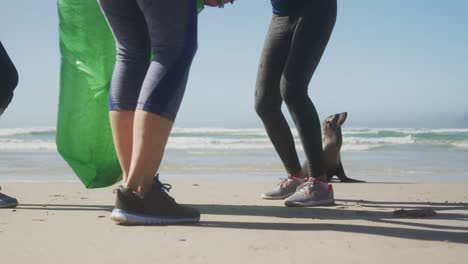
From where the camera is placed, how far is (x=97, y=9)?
307 cm

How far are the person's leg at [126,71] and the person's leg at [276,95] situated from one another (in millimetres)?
1059

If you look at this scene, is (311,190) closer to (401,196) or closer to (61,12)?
(401,196)

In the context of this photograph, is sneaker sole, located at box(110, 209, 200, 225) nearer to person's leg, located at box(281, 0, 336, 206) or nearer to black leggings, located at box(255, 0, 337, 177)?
person's leg, located at box(281, 0, 336, 206)

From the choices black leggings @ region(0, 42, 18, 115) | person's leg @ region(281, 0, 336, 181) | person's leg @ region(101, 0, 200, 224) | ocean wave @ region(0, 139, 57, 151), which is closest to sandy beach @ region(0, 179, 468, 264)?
person's leg @ region(101, 0, 200, 224)

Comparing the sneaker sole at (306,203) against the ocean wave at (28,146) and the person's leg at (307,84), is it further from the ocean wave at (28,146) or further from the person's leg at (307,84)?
the ocean wave at (28,146)

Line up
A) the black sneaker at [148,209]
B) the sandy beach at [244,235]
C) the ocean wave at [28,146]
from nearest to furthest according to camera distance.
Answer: the sandy beach at [244,235]
the black sneaker at [148,209]
the ocean wave at [28,146]

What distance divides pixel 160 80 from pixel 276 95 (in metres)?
1.28

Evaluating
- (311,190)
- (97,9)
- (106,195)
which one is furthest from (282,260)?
(106,195)

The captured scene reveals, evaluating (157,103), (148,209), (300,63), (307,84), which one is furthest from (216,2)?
(148,209)

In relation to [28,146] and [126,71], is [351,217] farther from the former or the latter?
[28,146]

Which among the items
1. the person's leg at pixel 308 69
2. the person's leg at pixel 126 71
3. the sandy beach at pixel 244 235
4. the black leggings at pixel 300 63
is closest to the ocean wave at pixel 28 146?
the sandy beach at pixel 244 235

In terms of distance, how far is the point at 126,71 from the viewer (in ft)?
8.19

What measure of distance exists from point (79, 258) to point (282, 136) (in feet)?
6.43

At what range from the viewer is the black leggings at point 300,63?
10.3 feet
